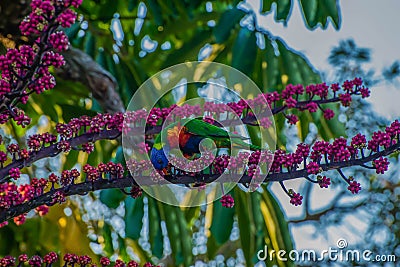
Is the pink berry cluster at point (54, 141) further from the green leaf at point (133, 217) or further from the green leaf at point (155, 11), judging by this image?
the green leaf at point (155, 11)

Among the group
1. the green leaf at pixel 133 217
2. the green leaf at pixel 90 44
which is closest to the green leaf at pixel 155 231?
the green leaf at pixel 133 217

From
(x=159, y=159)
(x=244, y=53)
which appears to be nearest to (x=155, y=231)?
(x=244, y=53)

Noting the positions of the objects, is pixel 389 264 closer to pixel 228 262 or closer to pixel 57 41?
pixel 228 262

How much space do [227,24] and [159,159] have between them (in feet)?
4.08

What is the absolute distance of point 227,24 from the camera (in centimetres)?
292

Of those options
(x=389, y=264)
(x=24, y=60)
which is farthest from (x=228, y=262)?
(x=24, y=60)

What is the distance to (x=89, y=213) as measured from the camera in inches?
187

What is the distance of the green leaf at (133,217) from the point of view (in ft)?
9.52

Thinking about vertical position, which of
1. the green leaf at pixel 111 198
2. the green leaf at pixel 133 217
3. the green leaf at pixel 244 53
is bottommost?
the green leaf at pixel 133 217

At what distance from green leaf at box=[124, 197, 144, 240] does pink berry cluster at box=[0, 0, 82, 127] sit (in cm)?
149

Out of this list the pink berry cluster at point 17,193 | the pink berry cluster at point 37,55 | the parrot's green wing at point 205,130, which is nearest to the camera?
the pink berry cluster at point 37,55

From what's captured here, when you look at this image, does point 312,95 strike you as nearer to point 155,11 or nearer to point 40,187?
point 40,187

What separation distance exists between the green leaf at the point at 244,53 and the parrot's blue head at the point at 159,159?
1.06 metres

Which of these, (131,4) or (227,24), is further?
(131,4)
